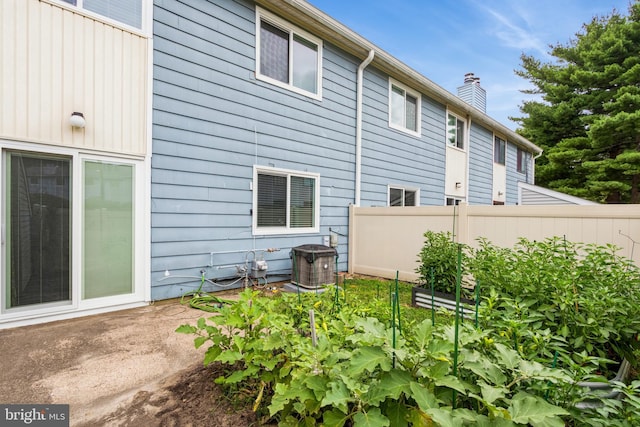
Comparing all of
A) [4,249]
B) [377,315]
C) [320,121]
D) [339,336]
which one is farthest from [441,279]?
[4,249]

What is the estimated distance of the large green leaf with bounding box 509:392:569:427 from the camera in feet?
2.97

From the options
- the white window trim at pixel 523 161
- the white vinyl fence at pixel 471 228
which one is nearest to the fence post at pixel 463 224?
the white vinyl fence at pixel 471 228

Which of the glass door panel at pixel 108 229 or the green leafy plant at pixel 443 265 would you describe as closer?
the glass door panel at pixel 108 229

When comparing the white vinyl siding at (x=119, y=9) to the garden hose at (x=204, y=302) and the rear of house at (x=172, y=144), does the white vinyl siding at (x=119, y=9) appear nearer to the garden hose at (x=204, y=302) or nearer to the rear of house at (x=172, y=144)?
the rear of house at (x=172, y=144)

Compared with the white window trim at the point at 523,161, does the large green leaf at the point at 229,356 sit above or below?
below

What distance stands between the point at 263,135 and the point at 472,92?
398 inches

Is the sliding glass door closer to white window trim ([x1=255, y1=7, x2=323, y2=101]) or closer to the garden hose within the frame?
the garden hose

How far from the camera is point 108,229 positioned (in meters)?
3.70

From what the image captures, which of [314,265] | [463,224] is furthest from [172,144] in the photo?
[463,224]

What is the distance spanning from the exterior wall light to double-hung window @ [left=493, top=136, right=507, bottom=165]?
40.6ft

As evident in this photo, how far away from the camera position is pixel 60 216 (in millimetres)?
3377

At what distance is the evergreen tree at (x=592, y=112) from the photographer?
517 inches

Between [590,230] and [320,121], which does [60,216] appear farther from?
[590,230]

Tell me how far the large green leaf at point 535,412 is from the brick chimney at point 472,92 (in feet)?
42.1
